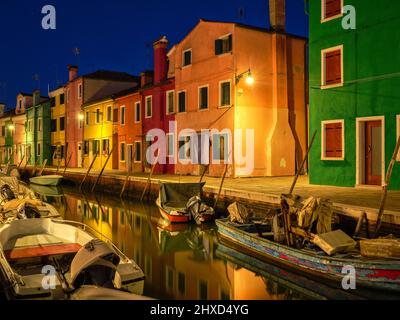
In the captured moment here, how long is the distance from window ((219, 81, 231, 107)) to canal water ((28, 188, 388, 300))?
6952 millimetres

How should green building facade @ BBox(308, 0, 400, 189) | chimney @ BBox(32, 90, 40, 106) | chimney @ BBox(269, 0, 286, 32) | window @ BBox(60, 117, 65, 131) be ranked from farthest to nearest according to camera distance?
chimney @ BBox(32, 90, 40, 106) → window @ BBox(60, 117, 65, 131) → chimney @ BBox(269, 0, 286, 32) → green building facade @ BBox(308, 0, 400, 189)

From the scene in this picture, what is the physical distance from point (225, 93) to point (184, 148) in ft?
14.7

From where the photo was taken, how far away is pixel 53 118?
4341 cm

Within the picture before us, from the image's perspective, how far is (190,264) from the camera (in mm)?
11016

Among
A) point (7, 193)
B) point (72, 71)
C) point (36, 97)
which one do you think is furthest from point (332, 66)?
point (36, 97)

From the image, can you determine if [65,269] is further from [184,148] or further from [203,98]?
[184,148]

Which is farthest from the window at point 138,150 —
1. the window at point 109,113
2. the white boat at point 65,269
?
the white boat at point 65,269

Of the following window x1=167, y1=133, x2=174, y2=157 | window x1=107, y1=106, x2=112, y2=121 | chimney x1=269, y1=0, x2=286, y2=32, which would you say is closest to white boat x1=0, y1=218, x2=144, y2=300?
window x1=167, y1=133, x2=174, y2=157

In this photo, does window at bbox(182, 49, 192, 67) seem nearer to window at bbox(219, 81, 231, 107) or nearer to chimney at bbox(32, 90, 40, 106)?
window at bbox(219, 81, 231, 107)

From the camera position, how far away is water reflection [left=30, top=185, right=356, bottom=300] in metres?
8.67

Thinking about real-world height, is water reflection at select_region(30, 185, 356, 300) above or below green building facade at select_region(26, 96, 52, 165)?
below

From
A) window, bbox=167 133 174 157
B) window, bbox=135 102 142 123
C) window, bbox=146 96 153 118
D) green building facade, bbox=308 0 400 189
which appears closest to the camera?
green building facade, bbox=308 0 400 189

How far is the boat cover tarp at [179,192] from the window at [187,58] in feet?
34.5

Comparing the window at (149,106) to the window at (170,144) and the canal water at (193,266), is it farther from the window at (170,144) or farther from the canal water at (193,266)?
the canal water at (193,266)
